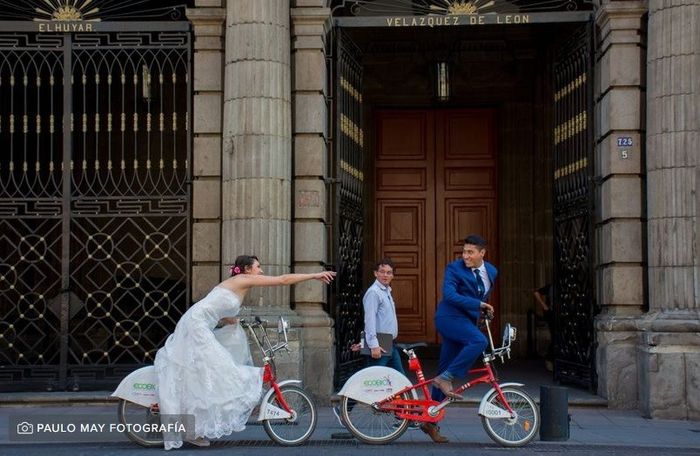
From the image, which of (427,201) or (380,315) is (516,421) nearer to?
(380,315)

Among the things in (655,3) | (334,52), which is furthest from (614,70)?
(334,52)

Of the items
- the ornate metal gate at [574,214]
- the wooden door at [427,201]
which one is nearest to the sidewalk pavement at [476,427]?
the ornate metal gate at [574,214]

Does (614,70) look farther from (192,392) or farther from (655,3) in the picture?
(192,392)

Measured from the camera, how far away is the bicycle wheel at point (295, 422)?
990 cm

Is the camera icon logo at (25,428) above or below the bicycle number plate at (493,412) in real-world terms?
below

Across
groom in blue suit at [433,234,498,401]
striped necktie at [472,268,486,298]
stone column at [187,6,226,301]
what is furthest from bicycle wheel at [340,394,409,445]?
stone column at [187,6,226,301]

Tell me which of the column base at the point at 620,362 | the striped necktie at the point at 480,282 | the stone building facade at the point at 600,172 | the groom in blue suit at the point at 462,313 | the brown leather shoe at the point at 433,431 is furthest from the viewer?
the column base at the point at 620,362

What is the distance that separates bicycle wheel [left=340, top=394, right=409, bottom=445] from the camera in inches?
395

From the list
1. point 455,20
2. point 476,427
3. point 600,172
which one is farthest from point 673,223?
point 455,20

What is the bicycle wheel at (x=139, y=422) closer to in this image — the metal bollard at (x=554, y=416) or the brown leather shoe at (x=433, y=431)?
the brown leather shoe at (x=433, y=431)

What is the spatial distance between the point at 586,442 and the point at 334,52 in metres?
→ 5.99

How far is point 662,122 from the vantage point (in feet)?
41.0

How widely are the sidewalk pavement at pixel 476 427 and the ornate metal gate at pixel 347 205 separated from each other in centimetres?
119

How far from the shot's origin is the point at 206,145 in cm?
1359
